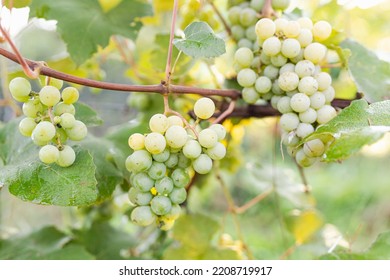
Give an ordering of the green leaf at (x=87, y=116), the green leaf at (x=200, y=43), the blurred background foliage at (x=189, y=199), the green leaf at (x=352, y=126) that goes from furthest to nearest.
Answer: the blurred background foliage at (x=189, y=199) → the green leaf at (x=87, y=116) → the green leaf at (x=200, y=43) → the green leaf at (x=352, y=126)

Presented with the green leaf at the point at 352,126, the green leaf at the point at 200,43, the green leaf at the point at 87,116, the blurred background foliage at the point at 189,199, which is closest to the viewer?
the green leaf at the point at 352,126

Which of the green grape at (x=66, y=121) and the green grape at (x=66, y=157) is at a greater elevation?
the green grape at (x=66, y=121)

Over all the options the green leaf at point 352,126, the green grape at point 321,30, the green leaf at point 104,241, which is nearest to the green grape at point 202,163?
the green leaf at point 352,126

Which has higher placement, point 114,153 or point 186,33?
point 186,33

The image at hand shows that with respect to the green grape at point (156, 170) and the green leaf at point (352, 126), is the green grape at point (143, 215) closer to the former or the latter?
the green grape at point (156, 170)

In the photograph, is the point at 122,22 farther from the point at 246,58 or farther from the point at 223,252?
the point at 223,252

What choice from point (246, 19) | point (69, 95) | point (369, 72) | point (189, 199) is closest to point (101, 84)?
point (69, 95)

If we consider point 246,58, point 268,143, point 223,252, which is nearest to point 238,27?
point 246,58

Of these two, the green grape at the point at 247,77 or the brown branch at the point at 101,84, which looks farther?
the green grape at the point at 247,77

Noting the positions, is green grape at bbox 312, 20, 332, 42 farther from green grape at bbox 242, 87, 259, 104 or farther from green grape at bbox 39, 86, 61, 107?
green grape at bbox 39, 86, 61, 107
